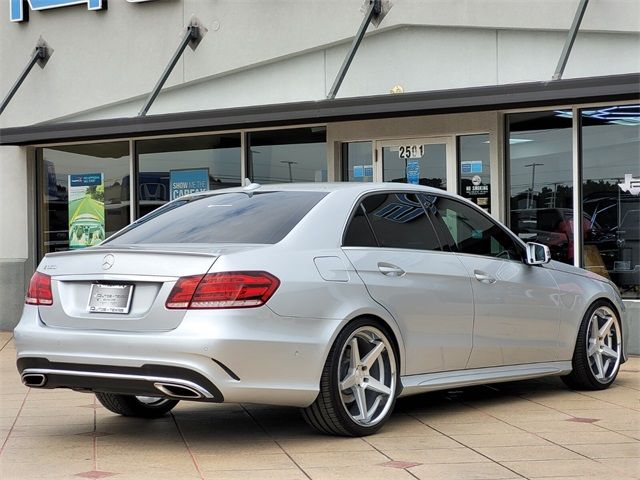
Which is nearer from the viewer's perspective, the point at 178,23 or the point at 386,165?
the point at 386,165

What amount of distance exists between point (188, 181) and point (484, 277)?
8.18 metres

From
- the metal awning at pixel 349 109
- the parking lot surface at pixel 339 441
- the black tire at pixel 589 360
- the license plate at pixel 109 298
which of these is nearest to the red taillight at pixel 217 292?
the license plate at pixel 109 298

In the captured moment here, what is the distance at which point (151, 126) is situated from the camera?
1400 centimetres

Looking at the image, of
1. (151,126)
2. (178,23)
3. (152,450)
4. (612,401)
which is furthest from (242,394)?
(178,23)

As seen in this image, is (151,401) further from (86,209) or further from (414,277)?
(86,209)

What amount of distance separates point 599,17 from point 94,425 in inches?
294

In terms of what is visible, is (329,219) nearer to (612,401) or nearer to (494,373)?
(494,373)

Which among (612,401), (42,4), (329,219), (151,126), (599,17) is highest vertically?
(42,4)

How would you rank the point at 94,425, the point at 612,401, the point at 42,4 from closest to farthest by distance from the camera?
1. the point at 94,425
2. the point at 612,401
3. the point at 42,4

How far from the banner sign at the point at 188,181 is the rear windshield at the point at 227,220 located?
7723 millimetres

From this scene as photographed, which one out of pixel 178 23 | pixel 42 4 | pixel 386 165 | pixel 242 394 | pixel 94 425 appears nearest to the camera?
pixel 242 394

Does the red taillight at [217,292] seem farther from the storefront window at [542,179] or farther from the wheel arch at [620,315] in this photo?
the storefront window at [542,179]

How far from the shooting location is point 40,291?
6535mm

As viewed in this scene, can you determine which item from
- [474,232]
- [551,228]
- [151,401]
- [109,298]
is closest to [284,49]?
[551,228]
